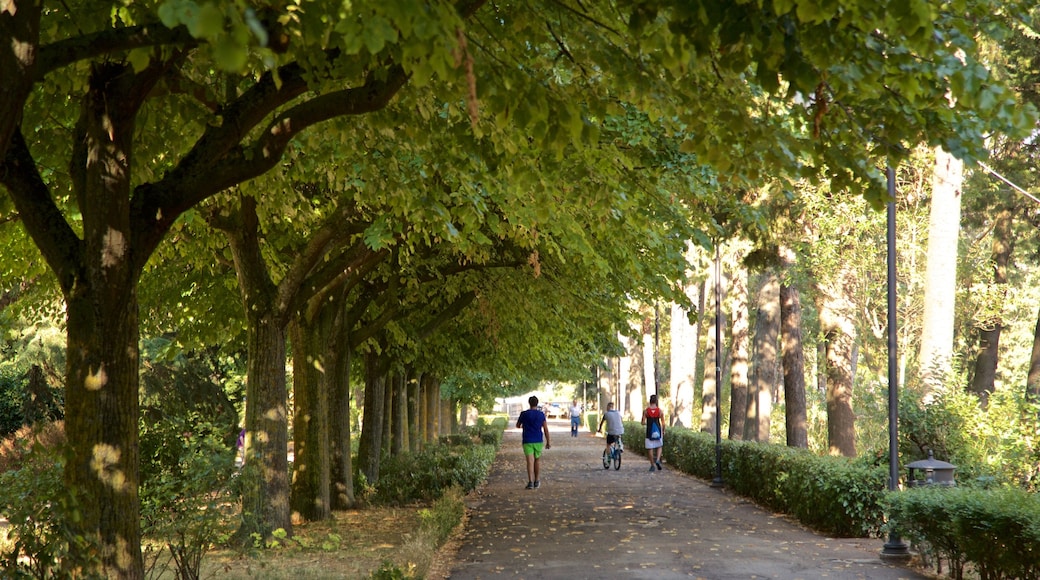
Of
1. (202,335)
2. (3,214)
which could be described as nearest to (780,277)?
(202,335)

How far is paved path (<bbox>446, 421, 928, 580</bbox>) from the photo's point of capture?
11.3m

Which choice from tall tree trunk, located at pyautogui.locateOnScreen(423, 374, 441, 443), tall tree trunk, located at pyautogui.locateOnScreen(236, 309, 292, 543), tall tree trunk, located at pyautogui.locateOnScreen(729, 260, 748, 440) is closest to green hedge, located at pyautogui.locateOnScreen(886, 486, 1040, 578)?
tall tree trunk, located at pyautogui.locateOnScreen(236, 309, 292, 543)

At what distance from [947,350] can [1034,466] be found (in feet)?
11.2

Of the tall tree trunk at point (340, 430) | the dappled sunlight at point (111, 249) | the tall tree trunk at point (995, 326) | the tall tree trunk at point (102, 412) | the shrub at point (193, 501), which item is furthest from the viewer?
the tall tree trunk at point (995, 326)

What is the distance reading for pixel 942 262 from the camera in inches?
661

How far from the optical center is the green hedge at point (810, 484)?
45.4ft

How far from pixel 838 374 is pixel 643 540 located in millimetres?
8469

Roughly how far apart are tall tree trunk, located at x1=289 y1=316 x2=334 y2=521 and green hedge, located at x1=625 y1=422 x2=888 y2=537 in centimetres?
713

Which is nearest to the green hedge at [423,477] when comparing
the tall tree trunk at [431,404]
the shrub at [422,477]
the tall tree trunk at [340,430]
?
the shrub at [422,477]

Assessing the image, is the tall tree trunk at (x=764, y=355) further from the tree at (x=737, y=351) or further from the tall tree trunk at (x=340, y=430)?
the tall tree trunk at (x=340, y=430)

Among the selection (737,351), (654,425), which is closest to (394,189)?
(654,425)

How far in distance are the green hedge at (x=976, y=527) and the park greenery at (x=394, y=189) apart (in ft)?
7.58

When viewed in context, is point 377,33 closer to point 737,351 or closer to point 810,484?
point 810,484

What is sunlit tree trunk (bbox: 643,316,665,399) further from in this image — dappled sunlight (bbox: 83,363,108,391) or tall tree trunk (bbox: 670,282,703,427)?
dappled sunlight (bbox: 83,363,108,391)
